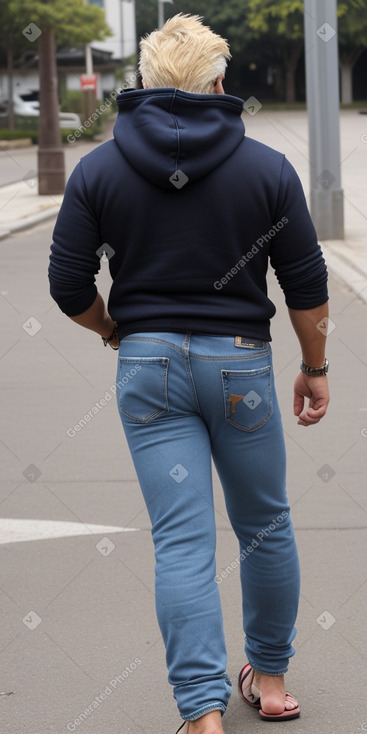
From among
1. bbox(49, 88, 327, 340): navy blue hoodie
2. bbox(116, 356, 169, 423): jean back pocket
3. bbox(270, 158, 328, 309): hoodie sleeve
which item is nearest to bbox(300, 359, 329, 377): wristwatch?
bbox(270, 158, 328, 309): hoodie sleeve

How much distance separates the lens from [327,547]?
4.65m

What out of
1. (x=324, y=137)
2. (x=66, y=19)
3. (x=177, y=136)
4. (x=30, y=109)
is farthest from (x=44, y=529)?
(x=30, y=109)

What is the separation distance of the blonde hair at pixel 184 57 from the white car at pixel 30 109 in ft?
144

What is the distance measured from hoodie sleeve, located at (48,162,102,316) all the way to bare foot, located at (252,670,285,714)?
112 cm

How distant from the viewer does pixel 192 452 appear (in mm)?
2848

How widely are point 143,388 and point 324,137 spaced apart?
38.6ft

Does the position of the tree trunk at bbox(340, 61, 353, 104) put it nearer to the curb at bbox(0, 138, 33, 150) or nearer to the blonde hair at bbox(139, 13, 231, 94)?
the curb at bbox(0, 138, 33, 150)

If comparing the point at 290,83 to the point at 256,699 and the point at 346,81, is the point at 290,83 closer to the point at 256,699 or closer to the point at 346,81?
the point at 346,81

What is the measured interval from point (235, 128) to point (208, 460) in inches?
30.6

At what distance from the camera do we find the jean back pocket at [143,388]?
2.81m

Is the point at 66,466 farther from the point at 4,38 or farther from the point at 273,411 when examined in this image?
the point at 4,38

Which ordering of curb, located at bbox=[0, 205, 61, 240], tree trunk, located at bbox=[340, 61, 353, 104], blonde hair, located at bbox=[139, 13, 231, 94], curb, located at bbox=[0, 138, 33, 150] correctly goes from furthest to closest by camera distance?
tree trunk, located at bbox=[340, 61, 353, 104], curb, located at bbox=[0, 138, 33, 150], curb, located at bbox=[0, 205, 61, 240], blonde hair, located at bbox=[139, 13, 231, 94]

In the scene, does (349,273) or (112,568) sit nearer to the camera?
(112,568)

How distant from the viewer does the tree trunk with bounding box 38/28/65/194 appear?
21578 millimetres
